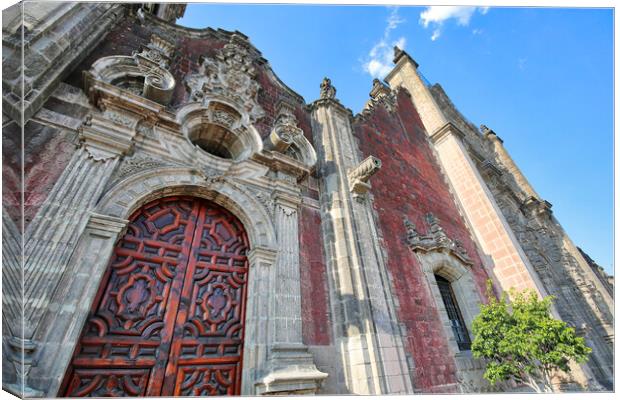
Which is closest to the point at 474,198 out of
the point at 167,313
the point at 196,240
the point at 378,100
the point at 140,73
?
the point at 378,100

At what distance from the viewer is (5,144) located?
8.84ft

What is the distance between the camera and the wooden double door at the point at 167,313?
2.69 metres

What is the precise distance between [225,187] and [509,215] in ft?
41.8

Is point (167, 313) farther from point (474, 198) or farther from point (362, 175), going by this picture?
point (474, 198)

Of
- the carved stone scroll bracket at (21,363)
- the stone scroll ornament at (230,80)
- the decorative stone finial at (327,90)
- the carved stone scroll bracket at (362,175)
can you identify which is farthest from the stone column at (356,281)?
the carved stone scroll bracket at (21,363)

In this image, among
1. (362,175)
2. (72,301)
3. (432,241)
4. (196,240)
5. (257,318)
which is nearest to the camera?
(72,301)

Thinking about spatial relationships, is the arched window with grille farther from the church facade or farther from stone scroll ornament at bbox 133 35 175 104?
stone scroll ornament at bbox 133 35 175 104

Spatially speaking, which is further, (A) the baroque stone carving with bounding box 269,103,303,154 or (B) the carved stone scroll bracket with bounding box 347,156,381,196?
(A) the baroque stone carving with bounding box 269,103,303,154

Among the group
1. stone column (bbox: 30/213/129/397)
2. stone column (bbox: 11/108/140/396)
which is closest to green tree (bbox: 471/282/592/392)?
stone column (bbox: 30/213/129/397)

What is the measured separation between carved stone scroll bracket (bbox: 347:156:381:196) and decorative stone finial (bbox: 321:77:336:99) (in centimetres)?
306

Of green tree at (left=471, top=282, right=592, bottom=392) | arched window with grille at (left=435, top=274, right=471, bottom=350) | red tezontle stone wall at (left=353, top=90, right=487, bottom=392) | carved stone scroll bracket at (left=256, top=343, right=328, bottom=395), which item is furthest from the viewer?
arched window with grille at (left=435, top=274, right=471, bottom=350)

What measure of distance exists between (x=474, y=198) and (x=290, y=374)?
8836 millimetres

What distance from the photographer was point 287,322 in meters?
3.64

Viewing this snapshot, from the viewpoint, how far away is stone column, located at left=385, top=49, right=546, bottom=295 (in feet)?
24.6
